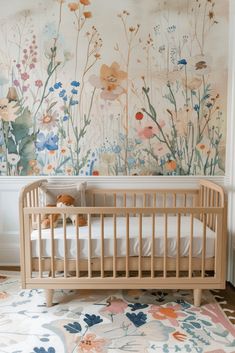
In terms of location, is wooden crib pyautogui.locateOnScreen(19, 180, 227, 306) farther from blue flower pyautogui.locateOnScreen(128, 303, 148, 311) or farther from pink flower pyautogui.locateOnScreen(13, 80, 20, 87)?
pink flower pyautogui.locateOnScreen(13, 80, 20, 87)

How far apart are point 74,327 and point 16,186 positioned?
144cm

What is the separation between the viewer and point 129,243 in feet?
7.95

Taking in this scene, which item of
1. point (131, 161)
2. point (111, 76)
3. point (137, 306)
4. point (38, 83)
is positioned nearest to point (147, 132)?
point (131, 161)

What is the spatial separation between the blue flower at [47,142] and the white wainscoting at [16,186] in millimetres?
271

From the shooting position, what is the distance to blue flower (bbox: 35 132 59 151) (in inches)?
124

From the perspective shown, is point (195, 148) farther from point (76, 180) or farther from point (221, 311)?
point (221, 311)

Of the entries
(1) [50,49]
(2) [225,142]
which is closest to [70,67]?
(1) [50,49]

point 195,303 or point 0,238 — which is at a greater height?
point 0,238

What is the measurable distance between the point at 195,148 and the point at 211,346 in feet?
5.37

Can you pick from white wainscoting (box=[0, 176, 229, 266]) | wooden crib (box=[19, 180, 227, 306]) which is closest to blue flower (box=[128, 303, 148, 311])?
wooden crib (box=[19, 180, 227, 306])

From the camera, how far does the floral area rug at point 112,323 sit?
2.00 metres

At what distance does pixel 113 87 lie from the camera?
3086mm

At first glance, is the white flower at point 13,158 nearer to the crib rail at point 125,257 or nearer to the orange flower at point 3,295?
the crib rail at point 125,257

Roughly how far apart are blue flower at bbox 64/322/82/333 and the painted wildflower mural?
1.32 m
